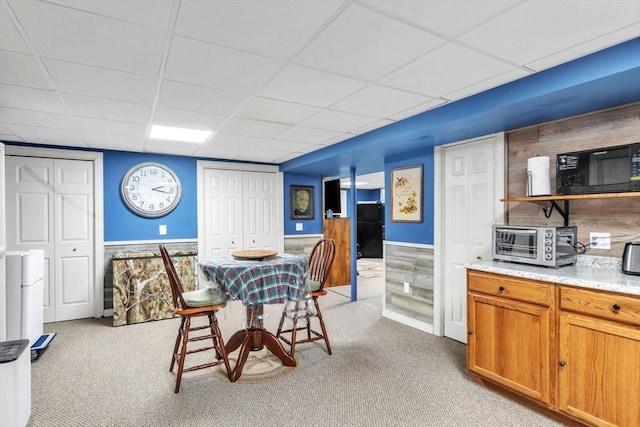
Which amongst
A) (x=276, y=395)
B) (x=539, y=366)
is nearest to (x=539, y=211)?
(x=539, y=366)

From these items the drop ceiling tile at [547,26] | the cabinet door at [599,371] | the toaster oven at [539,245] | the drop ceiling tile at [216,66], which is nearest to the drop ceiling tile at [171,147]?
the drop ceiling tile at [216,66]

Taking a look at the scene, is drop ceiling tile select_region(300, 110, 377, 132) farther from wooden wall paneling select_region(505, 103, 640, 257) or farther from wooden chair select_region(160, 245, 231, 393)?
wooden chair select_region(160, 245, 231, 393)

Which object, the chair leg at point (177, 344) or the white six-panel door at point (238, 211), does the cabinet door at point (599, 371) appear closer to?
the chair leg at point (177, 344)

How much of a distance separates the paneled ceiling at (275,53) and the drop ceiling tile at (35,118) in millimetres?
18

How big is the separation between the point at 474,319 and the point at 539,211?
1054mm

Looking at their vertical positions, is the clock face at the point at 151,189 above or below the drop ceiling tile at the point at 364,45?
below

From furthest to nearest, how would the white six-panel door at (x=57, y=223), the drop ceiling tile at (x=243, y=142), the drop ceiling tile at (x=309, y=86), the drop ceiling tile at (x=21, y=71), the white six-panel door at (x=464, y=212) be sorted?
the white six-panel door at (x=57, y=223) < the drop ceiling tile at (x=243, y=142) < the white six-panel door at (x=464, y=212) < the drop ceiling tile at (x=309, y=86) < the drop ceiling tile at (x=21, y=71)

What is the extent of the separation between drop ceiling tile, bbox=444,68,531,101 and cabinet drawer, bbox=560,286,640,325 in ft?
4.48

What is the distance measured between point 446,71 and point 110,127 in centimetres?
313

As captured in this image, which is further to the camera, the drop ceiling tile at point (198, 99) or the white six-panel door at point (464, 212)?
the white six-panel door at point (464, 212)

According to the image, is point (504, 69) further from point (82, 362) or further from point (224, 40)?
point (82, 362)

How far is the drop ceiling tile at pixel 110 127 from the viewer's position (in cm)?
317

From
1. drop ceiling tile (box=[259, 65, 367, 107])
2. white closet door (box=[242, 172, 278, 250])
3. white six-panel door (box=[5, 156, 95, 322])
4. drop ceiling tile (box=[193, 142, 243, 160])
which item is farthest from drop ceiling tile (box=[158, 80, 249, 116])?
white closet door (box=[242, 172, 278, 250])

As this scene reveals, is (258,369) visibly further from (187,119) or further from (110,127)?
(110,127)
